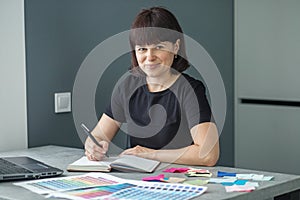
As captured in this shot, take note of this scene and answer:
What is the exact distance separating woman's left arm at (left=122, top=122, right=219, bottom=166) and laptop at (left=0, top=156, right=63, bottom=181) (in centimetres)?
39

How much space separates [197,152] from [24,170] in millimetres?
668

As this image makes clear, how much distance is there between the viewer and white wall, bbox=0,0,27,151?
111 inches

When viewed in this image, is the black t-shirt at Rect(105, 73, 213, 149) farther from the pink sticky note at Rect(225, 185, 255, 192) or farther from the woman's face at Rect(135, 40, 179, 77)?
the pink sticky note at Rect(225, 185, 255, 192)

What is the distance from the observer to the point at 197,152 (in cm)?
247

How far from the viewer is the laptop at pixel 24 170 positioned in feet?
7.00

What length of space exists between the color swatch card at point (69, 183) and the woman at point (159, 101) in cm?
34

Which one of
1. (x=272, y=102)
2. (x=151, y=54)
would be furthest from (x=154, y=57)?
(x=272, y=102)

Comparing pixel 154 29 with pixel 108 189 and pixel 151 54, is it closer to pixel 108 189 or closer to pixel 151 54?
pixel 151 54

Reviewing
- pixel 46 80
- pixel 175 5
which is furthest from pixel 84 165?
pixel 175 5

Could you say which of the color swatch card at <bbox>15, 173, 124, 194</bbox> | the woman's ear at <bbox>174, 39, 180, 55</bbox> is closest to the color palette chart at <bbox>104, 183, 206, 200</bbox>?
the color swatch card at <bbox>15, 173, 124, 194</bbox>

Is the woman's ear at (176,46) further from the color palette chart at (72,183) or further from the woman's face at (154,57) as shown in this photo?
the color palette chart at (72,183)

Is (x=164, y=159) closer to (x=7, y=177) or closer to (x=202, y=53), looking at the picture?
(x=7, y=177)

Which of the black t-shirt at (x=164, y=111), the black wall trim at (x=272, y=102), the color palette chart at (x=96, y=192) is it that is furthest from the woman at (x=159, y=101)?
the black wall trim at (x=272, y=102)

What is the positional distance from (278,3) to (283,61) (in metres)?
0.35
